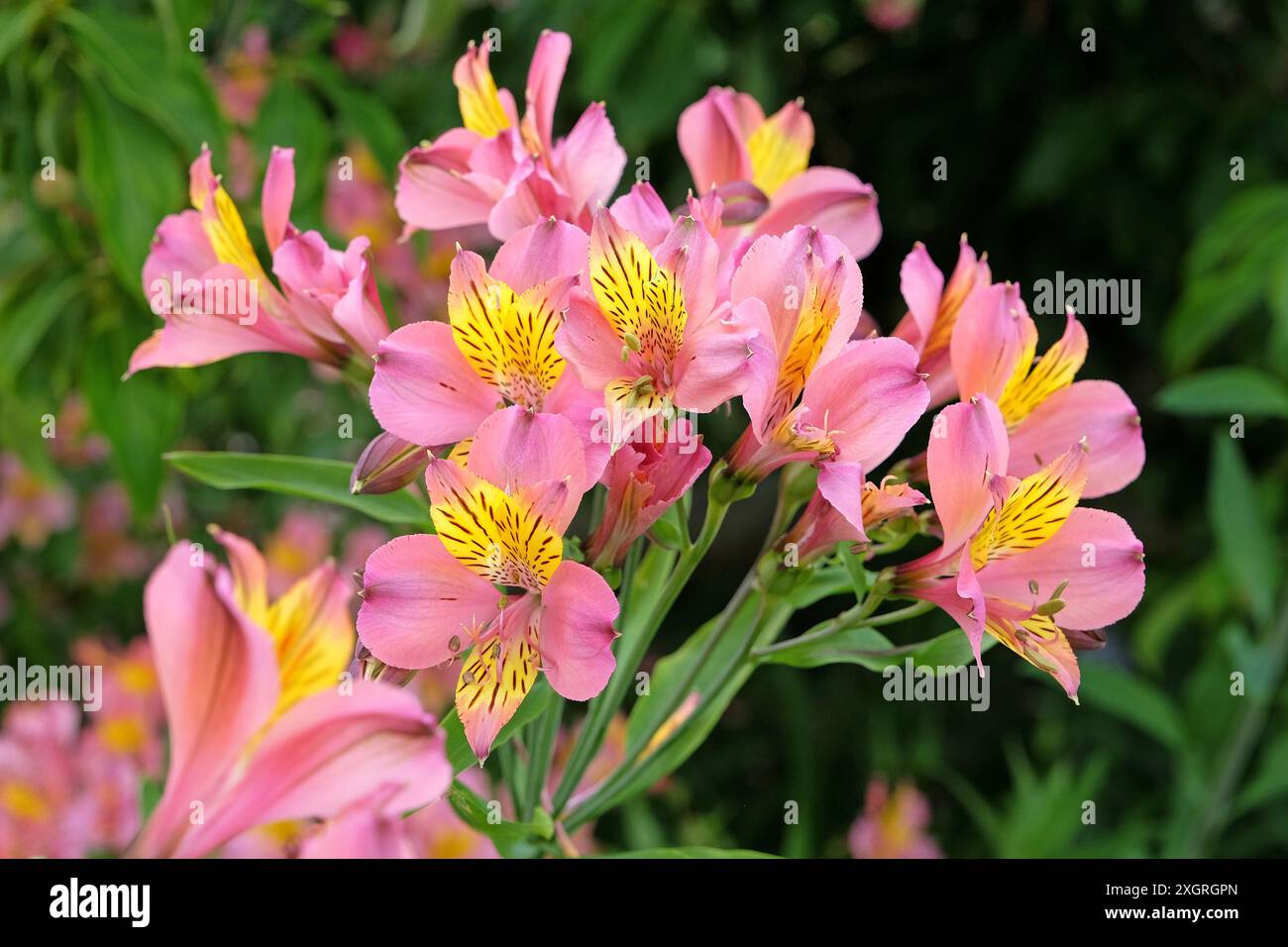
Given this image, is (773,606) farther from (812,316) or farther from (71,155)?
(71,155)

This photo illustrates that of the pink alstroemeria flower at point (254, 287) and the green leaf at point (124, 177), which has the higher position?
the green leaf at point (124, 177)

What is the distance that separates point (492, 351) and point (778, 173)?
0.68 feet

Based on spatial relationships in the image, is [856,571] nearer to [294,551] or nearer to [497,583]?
[497,583]

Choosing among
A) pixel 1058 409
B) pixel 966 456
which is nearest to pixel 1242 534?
pixel 1058 409

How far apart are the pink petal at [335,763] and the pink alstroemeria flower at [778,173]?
0.93ft

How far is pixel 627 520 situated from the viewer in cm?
41

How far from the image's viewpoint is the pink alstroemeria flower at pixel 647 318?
1.29 ft

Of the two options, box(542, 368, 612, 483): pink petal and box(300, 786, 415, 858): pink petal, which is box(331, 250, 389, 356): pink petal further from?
box(300, 786, 415, 858): pink petal

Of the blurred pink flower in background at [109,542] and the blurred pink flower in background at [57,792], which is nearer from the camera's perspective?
the blurred pink flower in background at [57,792]

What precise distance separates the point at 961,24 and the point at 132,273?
109 cm

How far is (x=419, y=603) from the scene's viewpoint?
39 centimetres

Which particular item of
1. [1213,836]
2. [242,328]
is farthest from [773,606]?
[1213,836]

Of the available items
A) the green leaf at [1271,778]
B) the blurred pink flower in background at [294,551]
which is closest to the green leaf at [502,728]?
the green leaf at [1271,778]

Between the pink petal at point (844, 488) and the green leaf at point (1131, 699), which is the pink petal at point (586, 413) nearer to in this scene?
the pink petal at point (844, 488)
